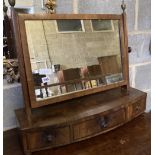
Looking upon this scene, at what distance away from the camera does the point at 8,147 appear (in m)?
0.92

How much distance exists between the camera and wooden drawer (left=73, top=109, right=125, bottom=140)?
0.90 meters

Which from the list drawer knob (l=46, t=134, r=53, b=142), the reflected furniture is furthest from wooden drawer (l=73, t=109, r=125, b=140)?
drawer knob (l=46, t=134, r=53, b=142)

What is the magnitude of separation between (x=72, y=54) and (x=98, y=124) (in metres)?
0.35

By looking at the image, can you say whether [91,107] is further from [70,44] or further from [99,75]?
[70,44]

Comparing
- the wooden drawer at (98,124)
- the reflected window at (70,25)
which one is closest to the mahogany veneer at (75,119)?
the wooden drawer at (98,124)

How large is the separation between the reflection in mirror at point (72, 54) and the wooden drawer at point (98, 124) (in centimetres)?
17

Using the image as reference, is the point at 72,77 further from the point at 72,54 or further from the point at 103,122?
the point at 103,122

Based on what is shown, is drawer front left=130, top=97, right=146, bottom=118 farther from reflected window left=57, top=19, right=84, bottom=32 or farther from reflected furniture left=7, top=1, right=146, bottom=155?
reflected window left=57, top=19, right=84, bottom=32

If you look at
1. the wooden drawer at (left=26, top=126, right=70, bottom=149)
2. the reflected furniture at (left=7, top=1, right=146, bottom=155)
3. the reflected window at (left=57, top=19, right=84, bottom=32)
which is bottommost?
the wooden drawer at (left=26, top=126, right=70, bottom=149)

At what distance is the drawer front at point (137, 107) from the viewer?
1.09m

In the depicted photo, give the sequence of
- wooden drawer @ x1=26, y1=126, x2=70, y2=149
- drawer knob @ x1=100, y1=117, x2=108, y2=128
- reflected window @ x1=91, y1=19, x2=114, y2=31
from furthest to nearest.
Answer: reflected window @ x1=91, y1=19, x2=114, y2=31 → drawer knob @ x1=100, y1=117, x2=108, y2=128 → wooden drawer @ x1=26, y1=126, x2=70, y2=149

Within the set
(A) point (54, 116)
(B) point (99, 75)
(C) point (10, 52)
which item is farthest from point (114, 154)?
(C) point (10, 52)

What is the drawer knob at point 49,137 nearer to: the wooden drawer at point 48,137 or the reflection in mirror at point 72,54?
the wooden drawer at point 48,137

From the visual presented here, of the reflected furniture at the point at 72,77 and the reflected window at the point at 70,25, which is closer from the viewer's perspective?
the reflected furniture at the point at 72,77
